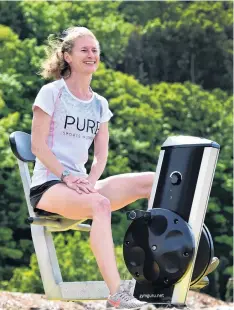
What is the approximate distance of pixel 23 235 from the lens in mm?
21391

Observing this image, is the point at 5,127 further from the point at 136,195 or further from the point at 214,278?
the point at 136,195

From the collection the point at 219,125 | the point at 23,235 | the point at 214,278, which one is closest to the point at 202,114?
the point at 219,125

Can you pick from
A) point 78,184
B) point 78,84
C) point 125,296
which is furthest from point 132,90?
point 125,296

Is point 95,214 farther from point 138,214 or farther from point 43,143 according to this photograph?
point 43,143

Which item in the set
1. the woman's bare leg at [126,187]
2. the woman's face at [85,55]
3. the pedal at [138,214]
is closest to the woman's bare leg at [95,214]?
the pedal at [138,214]

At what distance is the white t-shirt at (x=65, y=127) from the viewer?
4.68 meters

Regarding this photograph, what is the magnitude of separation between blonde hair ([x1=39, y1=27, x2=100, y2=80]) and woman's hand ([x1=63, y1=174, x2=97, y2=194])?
0.57 m

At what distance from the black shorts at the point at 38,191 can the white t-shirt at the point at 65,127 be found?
0.03 m

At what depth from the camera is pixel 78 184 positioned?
454 centimetres

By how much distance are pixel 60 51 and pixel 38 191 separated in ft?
2.31

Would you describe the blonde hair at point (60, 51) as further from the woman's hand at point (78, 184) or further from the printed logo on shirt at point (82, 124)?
the woman's hand at point (78, 184)

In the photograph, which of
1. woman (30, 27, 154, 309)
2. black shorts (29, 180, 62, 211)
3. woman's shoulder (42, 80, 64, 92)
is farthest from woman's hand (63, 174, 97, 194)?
woman's shoulder (42, 80, 64, 92)

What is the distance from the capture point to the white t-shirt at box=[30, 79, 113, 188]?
468cm

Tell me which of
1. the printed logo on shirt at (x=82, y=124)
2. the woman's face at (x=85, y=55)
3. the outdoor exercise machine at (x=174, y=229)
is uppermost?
the woman's face at (x=85, y=55)
